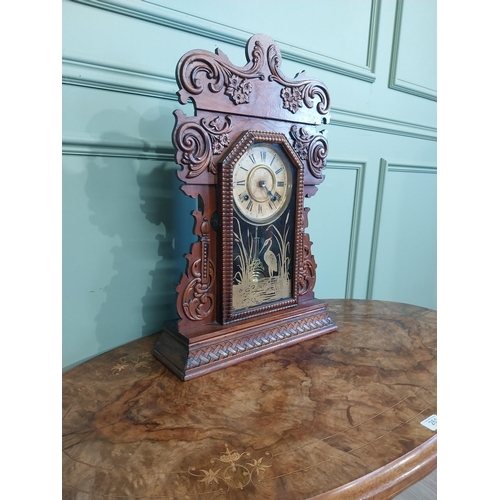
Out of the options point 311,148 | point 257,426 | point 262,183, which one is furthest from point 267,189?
point 257,426

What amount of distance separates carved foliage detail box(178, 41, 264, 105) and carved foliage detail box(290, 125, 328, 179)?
143mm

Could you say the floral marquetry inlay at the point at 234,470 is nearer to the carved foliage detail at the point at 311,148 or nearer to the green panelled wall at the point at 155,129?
the green panelled wall at the point at 155,129

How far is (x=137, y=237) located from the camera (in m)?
0.82

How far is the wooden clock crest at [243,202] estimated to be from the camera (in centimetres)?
66

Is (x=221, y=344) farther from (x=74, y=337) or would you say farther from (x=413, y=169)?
(x=413, y=169)

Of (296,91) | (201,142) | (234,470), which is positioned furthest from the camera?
(296,91)

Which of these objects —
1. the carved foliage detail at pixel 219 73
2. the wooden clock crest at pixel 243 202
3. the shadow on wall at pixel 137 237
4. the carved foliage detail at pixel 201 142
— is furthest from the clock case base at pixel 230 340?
the carved foliage detail at pixel 219 73

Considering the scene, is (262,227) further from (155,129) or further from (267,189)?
(155,129)

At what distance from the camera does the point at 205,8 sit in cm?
84

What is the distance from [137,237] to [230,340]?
315mm

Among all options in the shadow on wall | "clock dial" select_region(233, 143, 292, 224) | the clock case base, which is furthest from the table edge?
the shadow on wall

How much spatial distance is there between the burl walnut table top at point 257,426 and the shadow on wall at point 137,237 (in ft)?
0.27

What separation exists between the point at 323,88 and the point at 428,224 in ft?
3.44

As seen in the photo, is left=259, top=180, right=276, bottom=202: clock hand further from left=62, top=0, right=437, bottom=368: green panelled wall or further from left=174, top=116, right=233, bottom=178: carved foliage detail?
left=62, top=0, right=437, bottom=368: green panelled wall
